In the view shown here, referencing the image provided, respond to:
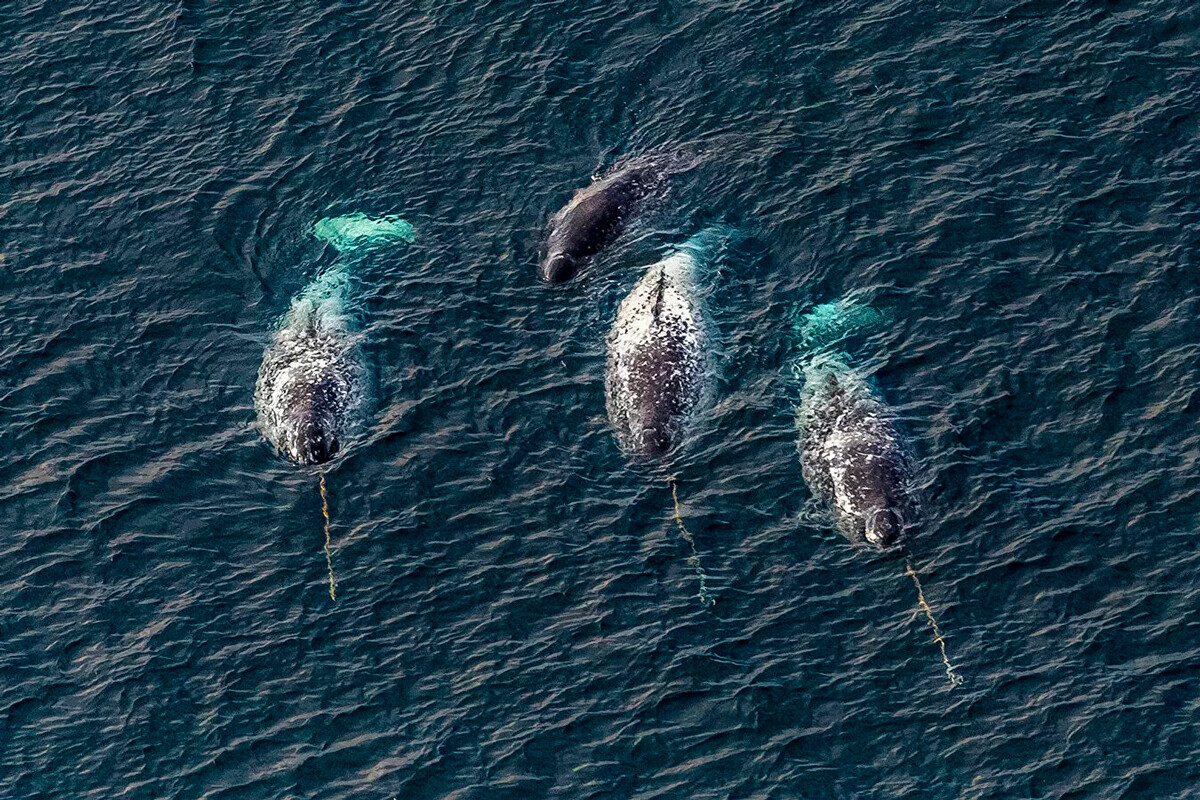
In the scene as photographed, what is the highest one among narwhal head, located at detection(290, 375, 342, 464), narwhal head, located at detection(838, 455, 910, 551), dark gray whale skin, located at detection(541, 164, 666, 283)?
dark gray whale skin, located at detection(541, 164, 666, 283)

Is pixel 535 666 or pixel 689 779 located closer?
pixel 689 779

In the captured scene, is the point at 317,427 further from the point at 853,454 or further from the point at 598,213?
the point at 853,454

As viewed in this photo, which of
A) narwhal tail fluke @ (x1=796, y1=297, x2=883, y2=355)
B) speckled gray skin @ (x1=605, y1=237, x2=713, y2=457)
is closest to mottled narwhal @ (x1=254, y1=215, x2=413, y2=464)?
speckled gray skin @ (x1=605, y1=237, x2=713, y2=457)

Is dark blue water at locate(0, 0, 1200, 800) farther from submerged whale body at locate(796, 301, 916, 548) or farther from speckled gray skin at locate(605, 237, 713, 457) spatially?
speckled gray skin at locate(605, 237, 713, 457)

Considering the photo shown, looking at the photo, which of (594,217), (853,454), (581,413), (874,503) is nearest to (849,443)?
(853,454)

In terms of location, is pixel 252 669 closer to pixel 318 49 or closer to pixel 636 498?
pixel 636 498

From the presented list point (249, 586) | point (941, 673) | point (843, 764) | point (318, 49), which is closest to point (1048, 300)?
point (941, 673)
